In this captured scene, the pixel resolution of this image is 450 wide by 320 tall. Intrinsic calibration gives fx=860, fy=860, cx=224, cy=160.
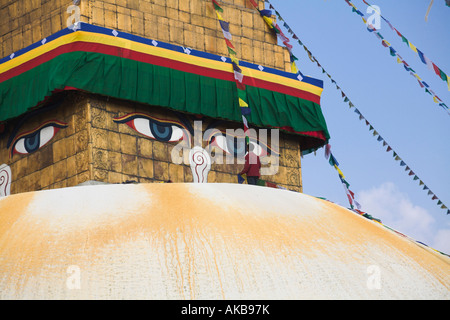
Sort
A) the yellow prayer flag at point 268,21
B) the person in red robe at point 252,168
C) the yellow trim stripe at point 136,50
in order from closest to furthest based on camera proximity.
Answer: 1. the yellow trim stripe at point 136,50
2. the person in red robe at point 252,168
3. the yellow prayer flag at point 268,21

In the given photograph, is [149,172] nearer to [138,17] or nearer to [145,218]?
[138,17]

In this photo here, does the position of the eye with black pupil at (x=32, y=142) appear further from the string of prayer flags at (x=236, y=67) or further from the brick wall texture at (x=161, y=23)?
the string of prayer flags at (x=236, y=67)

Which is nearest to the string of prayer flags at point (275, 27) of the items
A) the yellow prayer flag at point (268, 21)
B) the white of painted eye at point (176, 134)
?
the yellow prayer flag at point (268, 21)

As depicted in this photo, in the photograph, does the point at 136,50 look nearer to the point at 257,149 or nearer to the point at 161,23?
the point at 161,23

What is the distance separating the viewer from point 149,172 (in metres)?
10.6

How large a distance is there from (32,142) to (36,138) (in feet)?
0.26

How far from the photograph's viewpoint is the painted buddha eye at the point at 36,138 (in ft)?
35.5

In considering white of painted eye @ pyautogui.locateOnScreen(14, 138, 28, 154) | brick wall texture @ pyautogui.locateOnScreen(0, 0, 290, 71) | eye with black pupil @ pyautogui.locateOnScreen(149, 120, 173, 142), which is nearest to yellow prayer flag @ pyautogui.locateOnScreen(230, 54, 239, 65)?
brick wall texture @ pyautogui.locateOnScreen(0, 0, 290, 71)

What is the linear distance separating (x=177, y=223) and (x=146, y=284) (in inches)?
29.6

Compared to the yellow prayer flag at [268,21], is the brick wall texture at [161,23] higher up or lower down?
lower down

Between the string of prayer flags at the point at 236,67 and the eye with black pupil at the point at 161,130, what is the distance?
0.97 m

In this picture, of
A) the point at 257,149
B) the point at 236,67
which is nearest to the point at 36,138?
the point at 236,67
